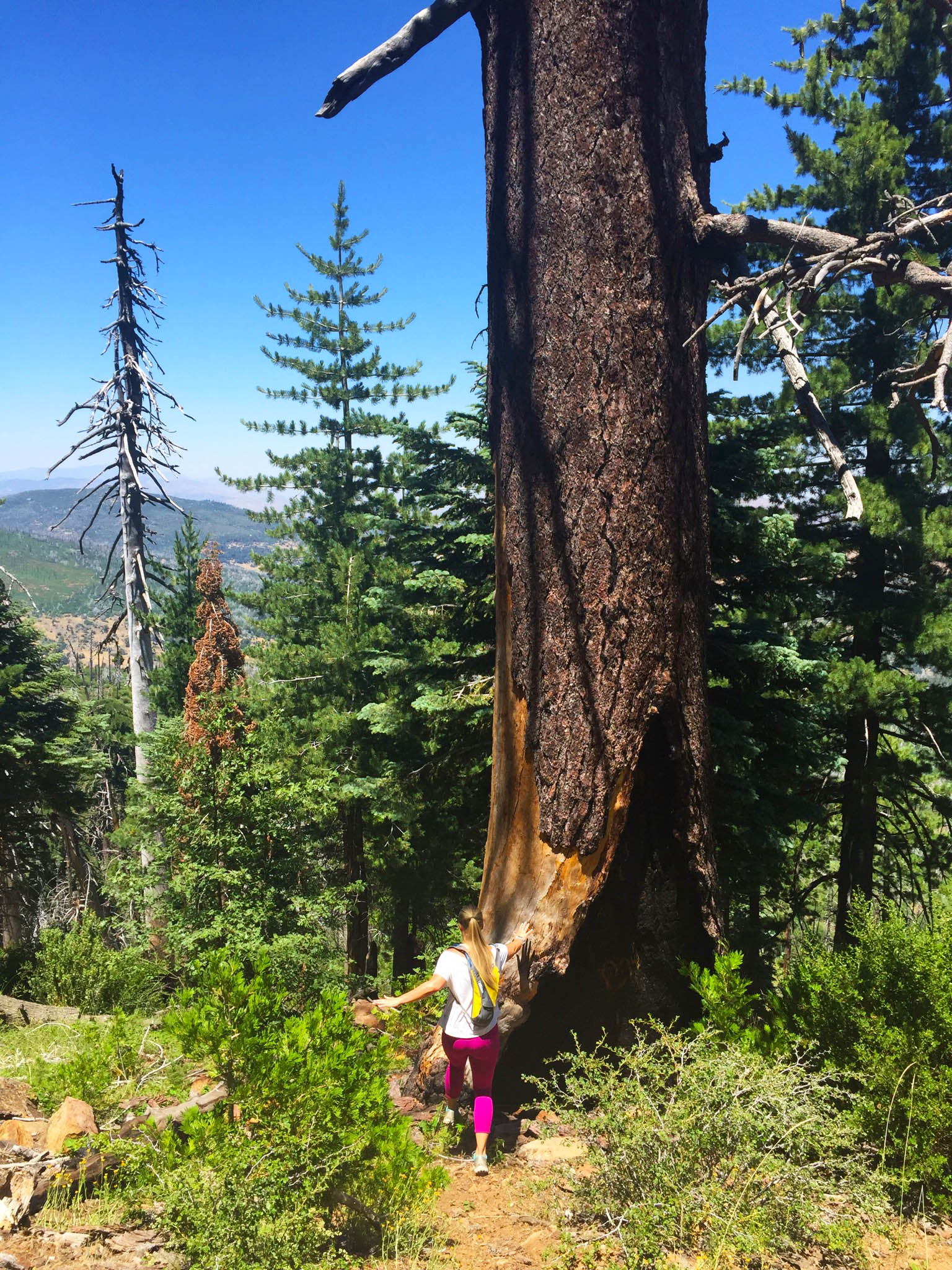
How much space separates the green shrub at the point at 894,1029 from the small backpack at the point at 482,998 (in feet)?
4.77

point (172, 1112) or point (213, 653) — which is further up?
point (213, 653)

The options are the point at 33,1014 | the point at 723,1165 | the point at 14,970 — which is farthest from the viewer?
the point at 14,970

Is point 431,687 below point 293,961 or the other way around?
the other way around

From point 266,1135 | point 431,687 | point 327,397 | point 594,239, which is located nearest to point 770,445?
point 431,687

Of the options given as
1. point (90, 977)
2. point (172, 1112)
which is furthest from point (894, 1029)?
point (90, 977)

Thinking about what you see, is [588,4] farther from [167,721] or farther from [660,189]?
[167,721]

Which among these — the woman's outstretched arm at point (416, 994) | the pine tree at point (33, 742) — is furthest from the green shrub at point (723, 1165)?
the pine tree at point (33, 742)

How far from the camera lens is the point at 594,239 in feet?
12.7

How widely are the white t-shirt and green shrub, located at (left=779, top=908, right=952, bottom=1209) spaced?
158 cm

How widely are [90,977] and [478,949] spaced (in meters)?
8.10

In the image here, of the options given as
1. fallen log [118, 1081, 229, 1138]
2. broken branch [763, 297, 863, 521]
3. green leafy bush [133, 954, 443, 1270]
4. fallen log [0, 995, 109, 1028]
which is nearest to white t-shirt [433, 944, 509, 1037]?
green leafy bush [133, 954, 443, 1270]

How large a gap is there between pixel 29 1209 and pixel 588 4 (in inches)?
226

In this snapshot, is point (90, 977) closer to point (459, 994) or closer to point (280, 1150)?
point (459, 994)

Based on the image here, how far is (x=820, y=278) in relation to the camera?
352cm
